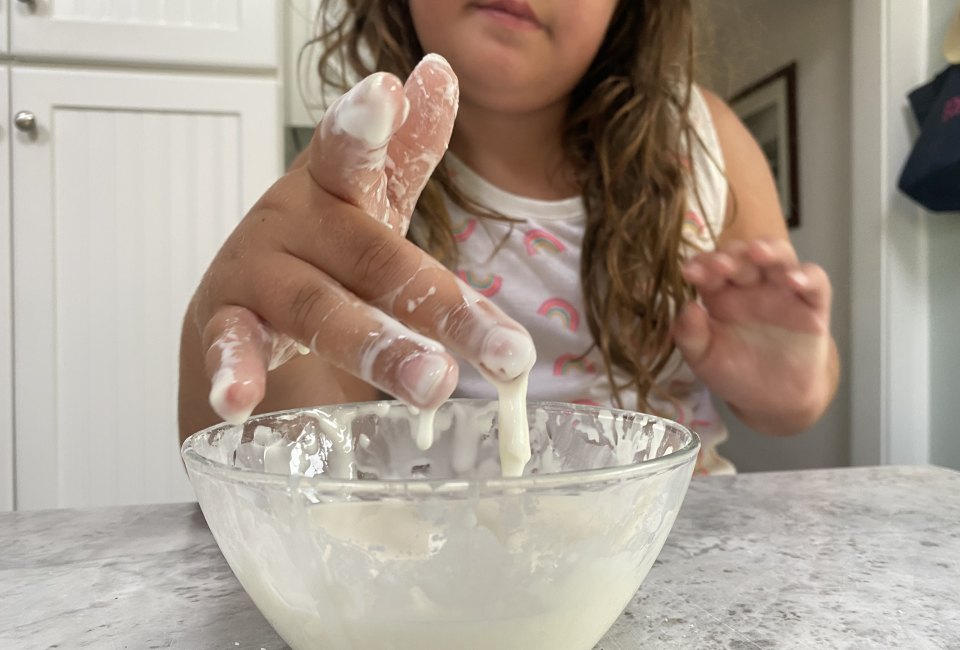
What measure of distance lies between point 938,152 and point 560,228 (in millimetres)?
567

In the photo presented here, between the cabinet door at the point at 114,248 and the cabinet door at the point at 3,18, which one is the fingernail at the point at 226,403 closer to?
the cabinet door at the point at 114,248

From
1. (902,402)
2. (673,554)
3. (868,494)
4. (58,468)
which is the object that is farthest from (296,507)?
(902,402)

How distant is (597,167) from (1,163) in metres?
0.89

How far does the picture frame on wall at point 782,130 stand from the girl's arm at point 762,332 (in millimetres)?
599

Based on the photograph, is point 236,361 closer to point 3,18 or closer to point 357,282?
point 357,282

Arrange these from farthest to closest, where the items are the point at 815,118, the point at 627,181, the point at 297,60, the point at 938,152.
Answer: the point at 815,118
the point at 297,60
the point at 938,152
the point at 627,181

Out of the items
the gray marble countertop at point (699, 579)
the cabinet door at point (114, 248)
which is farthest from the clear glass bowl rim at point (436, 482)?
the cabinet door at point (114, 248)

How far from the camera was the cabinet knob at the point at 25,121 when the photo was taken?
1062 mm

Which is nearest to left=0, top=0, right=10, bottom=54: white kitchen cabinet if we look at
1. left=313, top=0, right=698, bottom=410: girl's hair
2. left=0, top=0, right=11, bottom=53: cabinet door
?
left=0, top=0, right=11, bottom=53: cabinet door

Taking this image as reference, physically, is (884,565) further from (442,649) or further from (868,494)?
(442,649)

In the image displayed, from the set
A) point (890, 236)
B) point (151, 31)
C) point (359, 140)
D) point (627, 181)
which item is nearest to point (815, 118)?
point (890, 236)

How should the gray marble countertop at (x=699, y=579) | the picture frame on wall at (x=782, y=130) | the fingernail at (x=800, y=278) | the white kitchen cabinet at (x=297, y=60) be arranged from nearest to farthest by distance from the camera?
the gray marble countertop at (x=699, y=579)
the fingernail at (x=800, y=278)
the white kitchen cabinet at (x=297, y=60)
the picture frame on wall at (x=782, y=130)

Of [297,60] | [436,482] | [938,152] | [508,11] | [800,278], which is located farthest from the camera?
[297,60]

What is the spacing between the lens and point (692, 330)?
0.74 m
